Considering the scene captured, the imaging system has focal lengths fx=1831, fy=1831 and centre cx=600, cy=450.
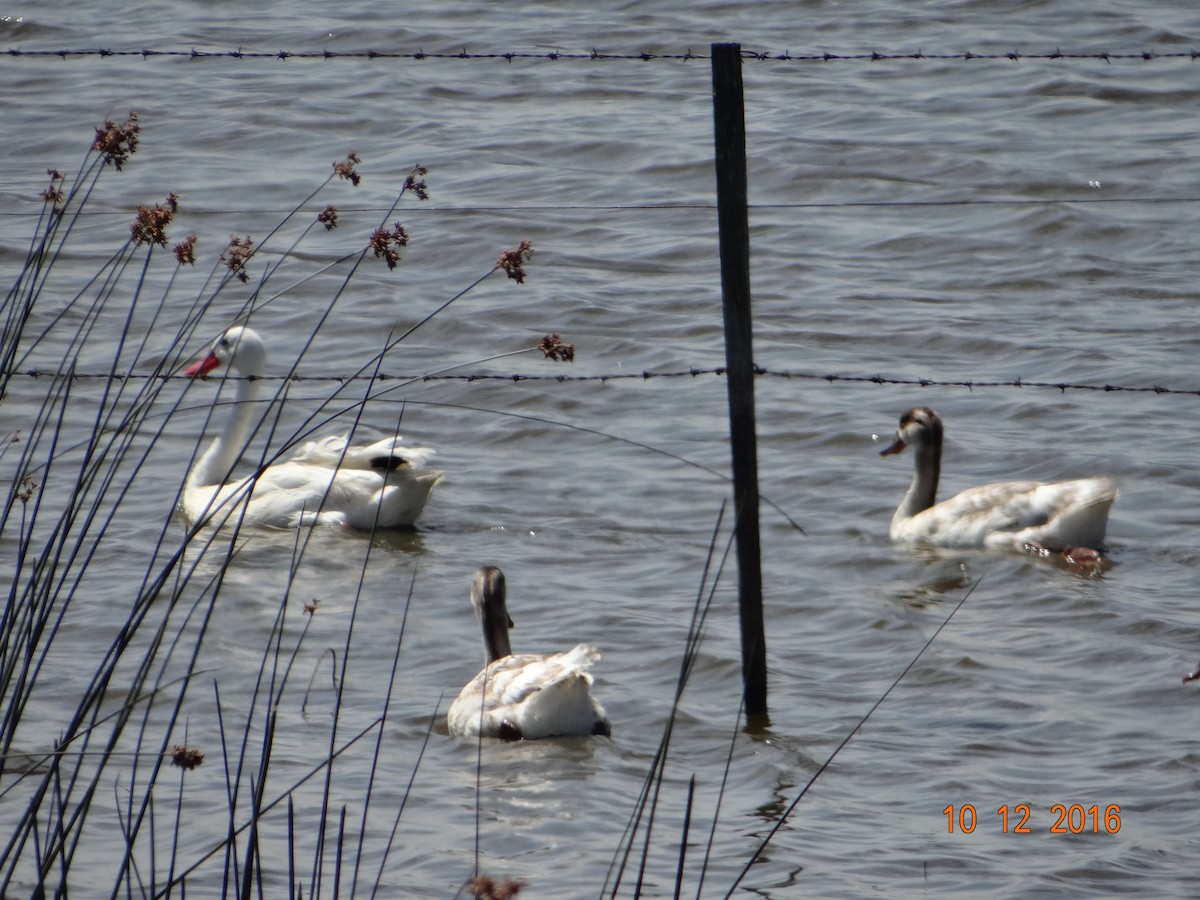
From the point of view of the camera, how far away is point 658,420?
1038cm

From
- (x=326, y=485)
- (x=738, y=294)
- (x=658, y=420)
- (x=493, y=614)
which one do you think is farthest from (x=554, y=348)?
(x=658, y=420)

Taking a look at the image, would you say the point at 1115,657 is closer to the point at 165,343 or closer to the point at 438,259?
the point at 165,343

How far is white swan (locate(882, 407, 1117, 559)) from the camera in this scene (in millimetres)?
8320

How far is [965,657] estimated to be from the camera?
270 inches

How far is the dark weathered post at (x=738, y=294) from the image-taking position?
520 cm

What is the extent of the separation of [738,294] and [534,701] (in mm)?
1624

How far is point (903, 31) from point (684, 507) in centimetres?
1067

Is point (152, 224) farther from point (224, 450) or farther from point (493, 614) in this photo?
point (224, 450)

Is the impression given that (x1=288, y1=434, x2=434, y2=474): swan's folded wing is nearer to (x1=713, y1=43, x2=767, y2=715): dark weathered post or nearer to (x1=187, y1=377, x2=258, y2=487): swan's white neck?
(x1=187, y1=377, x2=258, y2=487): swan's white neck

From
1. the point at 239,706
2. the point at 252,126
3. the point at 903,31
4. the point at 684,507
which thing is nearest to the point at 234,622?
the point at 239,706

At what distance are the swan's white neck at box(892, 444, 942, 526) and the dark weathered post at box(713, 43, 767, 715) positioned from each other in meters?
3.60

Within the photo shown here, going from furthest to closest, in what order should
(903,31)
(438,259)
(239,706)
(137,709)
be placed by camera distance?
(903,31)
(438,259)
(239,706)
(137,709)

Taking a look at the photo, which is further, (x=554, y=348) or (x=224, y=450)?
(x=224, y=450)

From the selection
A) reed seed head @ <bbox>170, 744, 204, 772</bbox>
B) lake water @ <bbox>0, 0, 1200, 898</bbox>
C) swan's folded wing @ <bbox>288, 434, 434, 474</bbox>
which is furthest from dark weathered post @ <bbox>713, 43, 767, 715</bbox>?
swan's folded wing @ <bbox>288, 434, 434, 474</bbox>
